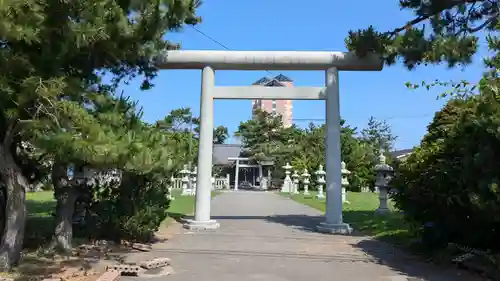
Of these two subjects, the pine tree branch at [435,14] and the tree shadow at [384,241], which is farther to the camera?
the pine tree branch at [435,14]

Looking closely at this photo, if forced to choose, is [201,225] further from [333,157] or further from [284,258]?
[284,258]

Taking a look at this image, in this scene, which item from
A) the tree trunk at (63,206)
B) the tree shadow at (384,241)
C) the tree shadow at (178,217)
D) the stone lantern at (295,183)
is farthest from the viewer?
the stone lantern at (295,183)

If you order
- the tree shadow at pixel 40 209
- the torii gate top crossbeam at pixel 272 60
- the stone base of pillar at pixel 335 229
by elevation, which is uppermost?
the torii gate top crossbeam at pixel 272 60

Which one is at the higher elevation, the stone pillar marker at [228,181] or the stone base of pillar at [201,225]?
the stone pillar marker at [228,181]

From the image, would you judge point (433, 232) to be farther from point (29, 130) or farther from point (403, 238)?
point (29, 130)

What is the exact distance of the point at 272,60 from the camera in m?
11.8

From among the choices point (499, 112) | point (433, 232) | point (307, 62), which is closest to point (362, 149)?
point (307, 62)

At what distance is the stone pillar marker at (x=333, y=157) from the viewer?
11789mm

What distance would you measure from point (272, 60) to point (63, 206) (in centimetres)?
611

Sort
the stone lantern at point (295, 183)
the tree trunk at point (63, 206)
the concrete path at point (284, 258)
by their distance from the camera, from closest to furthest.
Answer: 1. the concrete path at point (284, 258)
2. the tree trunk at point (63, 206)
3. the stone lantern at point (295, 183)

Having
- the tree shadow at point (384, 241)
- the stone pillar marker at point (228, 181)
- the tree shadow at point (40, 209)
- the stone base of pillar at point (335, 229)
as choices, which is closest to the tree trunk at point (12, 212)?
the tree shadow at point (384, 241)

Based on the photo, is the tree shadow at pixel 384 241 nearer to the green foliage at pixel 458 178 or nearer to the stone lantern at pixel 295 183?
the green foliage at pixel 458 178

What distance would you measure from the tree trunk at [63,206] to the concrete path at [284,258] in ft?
4.88

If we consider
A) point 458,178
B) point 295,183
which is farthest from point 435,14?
point 295,183
